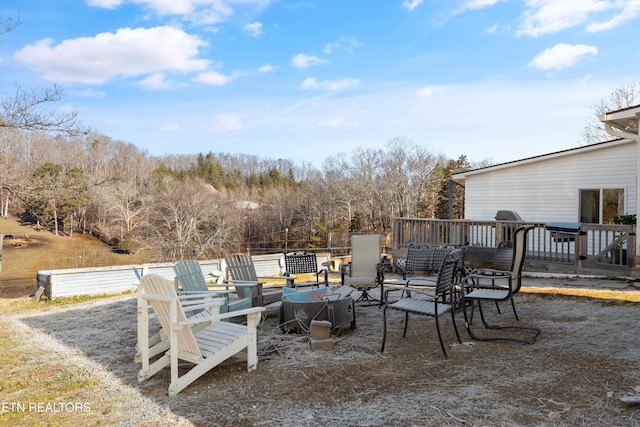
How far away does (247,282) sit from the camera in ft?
19.7

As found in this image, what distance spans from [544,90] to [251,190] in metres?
43.5

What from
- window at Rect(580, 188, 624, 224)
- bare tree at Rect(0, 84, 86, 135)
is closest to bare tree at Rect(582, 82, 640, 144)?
window at Rect(580, 188, 624, 224)

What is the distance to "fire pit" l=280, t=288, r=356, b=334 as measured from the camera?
202 inches

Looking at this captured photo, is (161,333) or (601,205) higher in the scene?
(601,205)

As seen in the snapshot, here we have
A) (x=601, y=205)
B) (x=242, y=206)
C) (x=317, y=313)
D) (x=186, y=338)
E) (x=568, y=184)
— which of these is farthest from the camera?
(x=242, y=206)

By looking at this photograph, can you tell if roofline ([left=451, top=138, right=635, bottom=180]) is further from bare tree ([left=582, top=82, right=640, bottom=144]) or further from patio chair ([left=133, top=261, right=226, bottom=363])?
bare tree ([left=582, top=82, right=640, bottom=144])

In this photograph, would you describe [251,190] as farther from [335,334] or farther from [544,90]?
[335,334]

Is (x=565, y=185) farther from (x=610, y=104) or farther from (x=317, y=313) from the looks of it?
(x=610, y=104)

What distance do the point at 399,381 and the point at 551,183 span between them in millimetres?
10801

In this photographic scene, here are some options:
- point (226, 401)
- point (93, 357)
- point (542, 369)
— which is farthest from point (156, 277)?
point (542, 369)

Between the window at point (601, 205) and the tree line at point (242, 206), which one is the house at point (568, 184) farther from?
the tree line at point (242, 206)

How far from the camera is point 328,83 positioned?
27.3 m

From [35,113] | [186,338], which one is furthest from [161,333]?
[35,113]

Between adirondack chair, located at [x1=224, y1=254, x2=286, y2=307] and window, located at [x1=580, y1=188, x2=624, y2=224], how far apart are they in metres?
9.25
